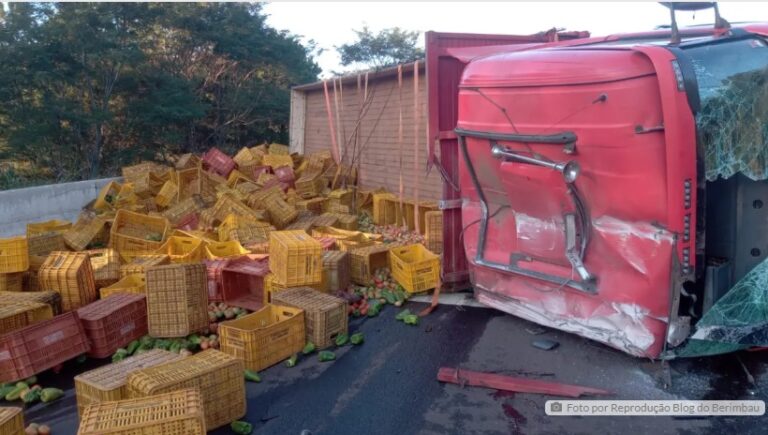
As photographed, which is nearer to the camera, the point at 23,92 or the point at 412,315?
the point at 412,315

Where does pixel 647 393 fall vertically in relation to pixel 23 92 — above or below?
below

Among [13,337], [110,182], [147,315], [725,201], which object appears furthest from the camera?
[110,182]

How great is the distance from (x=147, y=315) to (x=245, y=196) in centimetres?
Result: 532

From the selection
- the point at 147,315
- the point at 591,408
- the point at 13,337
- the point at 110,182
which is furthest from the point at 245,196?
the point at 591,408

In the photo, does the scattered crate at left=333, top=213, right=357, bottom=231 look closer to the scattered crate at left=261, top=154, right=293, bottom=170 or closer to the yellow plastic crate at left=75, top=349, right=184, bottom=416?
the scattered crate at left=261, top=154, right=293, bottom=170

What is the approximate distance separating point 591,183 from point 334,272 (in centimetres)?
328

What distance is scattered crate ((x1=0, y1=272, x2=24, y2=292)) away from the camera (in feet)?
22.0

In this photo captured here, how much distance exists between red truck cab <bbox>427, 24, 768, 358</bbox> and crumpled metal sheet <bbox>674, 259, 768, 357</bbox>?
15 cm

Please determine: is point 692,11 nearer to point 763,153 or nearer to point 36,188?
point 763,153

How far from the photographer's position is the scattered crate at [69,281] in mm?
6379

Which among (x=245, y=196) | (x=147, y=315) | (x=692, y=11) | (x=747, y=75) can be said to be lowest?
(x=147, y=315)

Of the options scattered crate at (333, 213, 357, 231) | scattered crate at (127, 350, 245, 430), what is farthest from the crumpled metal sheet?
scattered crate at (333, 213, 357, 231)

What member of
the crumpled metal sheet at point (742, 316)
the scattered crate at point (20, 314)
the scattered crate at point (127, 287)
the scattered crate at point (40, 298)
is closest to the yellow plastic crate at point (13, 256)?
the scattered crate at point (40, 298)

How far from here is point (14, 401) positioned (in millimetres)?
4938
